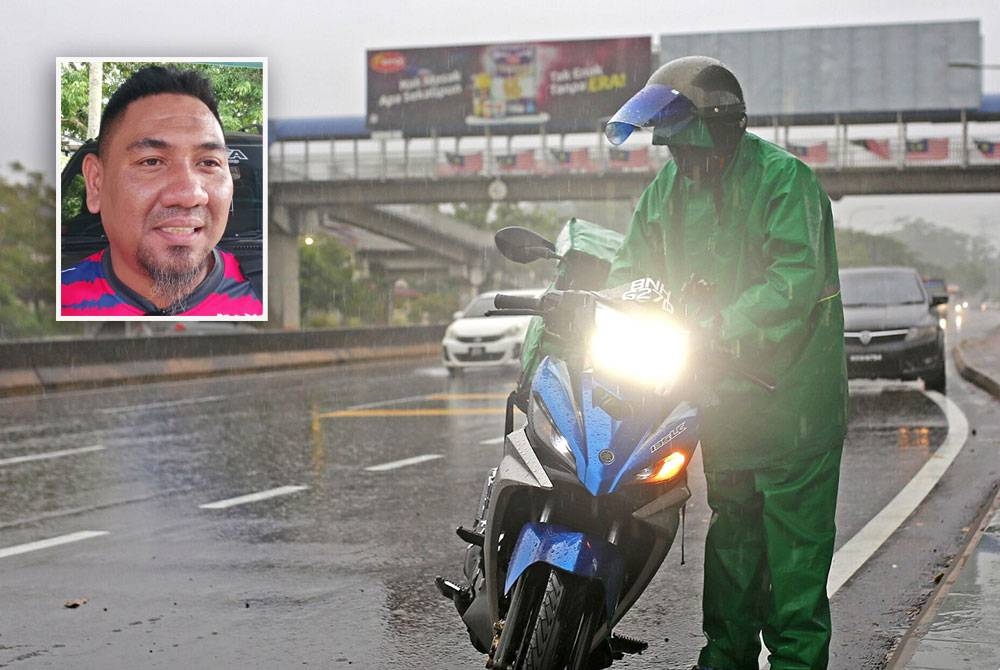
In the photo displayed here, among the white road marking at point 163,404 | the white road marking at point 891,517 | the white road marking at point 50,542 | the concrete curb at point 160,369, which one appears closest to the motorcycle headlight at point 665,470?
the white road marking at point 891,517

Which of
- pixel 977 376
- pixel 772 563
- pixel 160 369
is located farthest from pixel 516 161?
pixel 772 563

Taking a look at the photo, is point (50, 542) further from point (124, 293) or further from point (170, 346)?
point (170, 346)

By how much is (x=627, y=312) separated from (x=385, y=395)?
1546 cm

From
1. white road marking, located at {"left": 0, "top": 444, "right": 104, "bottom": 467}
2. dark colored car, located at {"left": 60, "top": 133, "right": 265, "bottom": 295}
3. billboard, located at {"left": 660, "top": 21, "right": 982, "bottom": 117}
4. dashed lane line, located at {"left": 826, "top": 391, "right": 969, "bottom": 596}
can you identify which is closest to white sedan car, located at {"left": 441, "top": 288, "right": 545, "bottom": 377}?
dashed lane line, located at {"left": 826, "top": 391, "right": 969, "bottom": 596}

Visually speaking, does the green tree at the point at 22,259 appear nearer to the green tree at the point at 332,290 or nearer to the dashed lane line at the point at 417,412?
the green tree at the point at 332,290

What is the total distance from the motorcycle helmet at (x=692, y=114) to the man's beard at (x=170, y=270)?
4.36m

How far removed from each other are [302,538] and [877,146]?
4619cm

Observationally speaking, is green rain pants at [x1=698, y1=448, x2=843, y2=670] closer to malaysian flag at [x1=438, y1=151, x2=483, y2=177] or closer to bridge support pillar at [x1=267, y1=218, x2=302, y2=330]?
malaysian flag at [x1=438, y1=151, x2=483, y2=177]

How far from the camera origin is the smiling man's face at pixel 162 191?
7961 millimetres

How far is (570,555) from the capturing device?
144 inches

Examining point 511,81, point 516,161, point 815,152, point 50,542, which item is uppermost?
point 511,81

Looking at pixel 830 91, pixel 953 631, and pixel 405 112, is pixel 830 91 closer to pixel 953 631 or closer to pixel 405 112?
pixel 405 112

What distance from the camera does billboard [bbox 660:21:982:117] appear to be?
5997 centimetres

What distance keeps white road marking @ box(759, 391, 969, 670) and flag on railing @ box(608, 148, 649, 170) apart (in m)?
39.4
